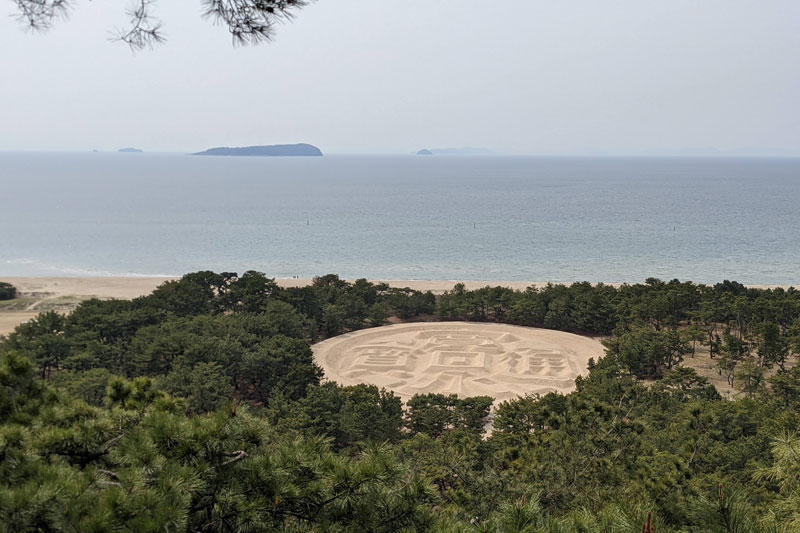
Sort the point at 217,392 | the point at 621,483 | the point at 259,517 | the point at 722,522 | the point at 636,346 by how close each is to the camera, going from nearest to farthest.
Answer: the point at 722,522 < the point at 259,517 < the point at 621,483 < the point at 217,392 < the point at 636,346

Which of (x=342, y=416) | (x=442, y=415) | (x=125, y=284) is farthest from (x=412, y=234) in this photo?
(x=342, y=416)

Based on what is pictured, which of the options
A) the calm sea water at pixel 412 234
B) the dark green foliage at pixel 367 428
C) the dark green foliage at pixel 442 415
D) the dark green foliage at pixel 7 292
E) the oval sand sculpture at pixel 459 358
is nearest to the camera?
the dark green foliage at pixel 367 428

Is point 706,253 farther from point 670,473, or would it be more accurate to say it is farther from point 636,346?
point 670,473

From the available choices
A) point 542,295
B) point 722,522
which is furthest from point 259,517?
point 542,295

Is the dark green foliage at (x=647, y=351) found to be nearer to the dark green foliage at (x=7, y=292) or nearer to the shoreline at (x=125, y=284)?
the shoreline at (x=125, y=284)

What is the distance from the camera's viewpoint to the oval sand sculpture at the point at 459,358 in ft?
74.8

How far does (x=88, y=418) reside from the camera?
18.6 ft

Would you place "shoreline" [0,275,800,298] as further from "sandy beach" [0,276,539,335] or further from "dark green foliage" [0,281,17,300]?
"dark green foliage" [0,281,17,300]

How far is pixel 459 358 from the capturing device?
25.7m

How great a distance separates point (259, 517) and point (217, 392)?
535 inches

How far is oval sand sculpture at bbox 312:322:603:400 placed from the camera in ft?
74.8

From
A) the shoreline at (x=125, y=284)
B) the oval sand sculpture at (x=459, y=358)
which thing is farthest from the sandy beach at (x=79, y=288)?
the oval sand sculpture at (x=459, y=358)

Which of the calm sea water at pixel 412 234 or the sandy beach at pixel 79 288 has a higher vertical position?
the calm sea water at pixel 412 234

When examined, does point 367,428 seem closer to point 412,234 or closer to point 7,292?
point 7,292
